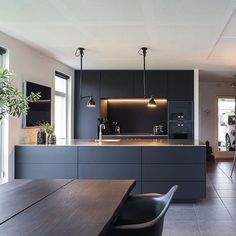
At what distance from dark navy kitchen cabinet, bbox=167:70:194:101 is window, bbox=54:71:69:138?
243cm

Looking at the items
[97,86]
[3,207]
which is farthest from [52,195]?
[97,86]

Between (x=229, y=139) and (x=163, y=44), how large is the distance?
654 cm

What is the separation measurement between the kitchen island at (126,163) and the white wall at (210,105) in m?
5.57

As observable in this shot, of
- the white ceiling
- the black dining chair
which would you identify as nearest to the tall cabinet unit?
the white ceiling

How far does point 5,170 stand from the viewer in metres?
4.59

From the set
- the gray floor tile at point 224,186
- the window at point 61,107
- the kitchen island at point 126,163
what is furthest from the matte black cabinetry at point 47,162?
the gray floor tile at point 224,186

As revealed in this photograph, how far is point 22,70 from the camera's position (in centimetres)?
494

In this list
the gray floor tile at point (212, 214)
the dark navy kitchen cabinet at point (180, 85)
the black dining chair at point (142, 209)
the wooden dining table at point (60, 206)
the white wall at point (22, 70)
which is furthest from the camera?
the dark navy kitchen cabinet at point (180, 85)

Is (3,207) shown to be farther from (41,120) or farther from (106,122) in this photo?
(106,122)

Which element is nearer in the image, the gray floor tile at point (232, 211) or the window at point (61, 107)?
the gray floor tile at point (232, 211)

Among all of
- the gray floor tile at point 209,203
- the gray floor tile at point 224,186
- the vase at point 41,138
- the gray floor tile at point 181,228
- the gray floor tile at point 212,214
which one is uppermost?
the vase at point 41,138

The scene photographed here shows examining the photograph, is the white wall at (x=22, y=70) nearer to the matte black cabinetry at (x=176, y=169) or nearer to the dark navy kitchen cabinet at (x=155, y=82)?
the matte black cabinetry at (x=176, y=169)

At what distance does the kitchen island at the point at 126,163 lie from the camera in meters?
4.74

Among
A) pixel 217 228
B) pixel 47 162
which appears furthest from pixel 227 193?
pixel 47 162
